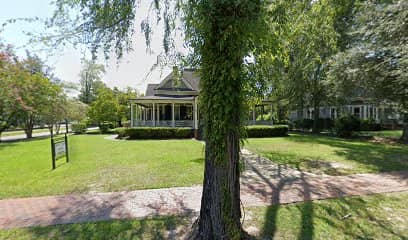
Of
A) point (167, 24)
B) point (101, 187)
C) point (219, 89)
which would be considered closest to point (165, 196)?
point (101, 187)

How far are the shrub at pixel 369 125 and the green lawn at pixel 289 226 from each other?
74.9ft

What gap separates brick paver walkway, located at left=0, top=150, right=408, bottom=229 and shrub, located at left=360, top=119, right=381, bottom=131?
19.7 m

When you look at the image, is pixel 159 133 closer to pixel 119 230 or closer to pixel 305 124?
pixel 119 230

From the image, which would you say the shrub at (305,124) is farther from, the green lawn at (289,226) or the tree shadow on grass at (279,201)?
the green lawn at (289,226)

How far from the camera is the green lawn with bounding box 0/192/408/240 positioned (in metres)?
3.28

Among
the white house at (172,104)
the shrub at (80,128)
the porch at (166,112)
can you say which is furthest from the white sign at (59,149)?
the shrub at (80,128)

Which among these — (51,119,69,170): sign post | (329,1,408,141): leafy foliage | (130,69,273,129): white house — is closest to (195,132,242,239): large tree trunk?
(51,119,69,170): sign post

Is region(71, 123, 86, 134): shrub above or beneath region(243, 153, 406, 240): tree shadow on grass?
above

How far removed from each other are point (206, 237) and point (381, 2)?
12.7 meters

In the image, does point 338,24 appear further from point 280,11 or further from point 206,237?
point 206,237

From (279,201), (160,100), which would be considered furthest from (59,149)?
(160,100)

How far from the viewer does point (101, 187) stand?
5555 millimetres

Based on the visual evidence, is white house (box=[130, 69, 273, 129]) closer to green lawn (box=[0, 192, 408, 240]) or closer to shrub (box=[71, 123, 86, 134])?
shrub (box=[71, 123, 86, 134])

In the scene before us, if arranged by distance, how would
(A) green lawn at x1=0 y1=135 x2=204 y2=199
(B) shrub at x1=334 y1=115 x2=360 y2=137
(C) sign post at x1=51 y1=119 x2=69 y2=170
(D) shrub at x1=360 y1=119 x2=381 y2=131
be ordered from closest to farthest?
(A) green lawn at x1=0 y1=135 x2=204 y2=199
(C) sign post at x1=51 y1=119 x2=69 y2=170
(B) shrub at x1=334 y1=115 x2=360 y2=137
(D) shrub at x1=360 y1=119 x2=381 y2=131
